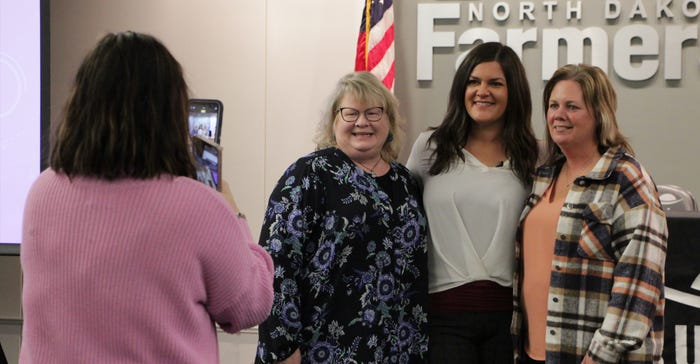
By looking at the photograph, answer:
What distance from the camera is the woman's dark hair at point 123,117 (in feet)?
5.02

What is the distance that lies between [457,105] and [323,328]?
895 millimetres

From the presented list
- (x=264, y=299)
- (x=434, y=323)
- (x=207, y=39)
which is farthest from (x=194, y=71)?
(x=264, y=299)

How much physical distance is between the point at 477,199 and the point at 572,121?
40cm

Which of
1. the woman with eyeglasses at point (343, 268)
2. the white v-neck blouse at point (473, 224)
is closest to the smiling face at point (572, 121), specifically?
the white v-neck blouse at point (473, 224)

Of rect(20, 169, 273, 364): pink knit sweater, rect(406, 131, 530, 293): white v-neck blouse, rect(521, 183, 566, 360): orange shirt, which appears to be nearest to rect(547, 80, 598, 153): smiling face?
rect(521, 183, 566, 360): orange shirt

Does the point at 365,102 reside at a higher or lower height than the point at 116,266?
higher

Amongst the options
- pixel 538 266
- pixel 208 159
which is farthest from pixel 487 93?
pixel 208 159

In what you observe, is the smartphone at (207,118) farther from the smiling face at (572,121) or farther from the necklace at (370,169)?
the smiling face at (572,121)

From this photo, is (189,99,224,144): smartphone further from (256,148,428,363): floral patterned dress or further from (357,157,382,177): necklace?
(357,157,382,177): necklace

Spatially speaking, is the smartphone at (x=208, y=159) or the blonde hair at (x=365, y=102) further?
the blonde hair at (x=365, y=102)

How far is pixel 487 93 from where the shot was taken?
2.88m

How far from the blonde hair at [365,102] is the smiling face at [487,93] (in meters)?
0.26

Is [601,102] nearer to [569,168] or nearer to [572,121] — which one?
[572,121]

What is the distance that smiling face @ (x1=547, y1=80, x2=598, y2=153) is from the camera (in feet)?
8.50
